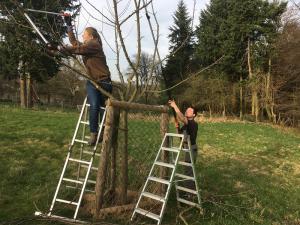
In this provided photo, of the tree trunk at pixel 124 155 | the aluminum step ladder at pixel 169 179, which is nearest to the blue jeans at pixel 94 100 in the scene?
the tree trunk at pixel 124 155

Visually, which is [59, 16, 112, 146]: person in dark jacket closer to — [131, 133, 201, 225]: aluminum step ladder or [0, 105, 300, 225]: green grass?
[131, 133, 201, 225]: aluminum step ladder

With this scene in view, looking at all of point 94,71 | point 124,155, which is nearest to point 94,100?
point 94,71

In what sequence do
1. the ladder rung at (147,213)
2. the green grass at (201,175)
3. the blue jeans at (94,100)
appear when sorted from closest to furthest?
the ladder rung at (147,213), the blue jeans at (94,100), the green grass at (201,175)

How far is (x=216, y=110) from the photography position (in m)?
50.0

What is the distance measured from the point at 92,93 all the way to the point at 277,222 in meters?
4.50

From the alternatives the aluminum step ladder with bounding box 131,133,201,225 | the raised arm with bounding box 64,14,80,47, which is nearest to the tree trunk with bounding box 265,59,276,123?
the aluminum step ladder with bounding box 131,133,201,225

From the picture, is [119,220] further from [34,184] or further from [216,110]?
[216,110]

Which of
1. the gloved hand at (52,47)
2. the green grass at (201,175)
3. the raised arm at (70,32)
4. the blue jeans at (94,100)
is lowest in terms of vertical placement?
the green grass at (201,175)

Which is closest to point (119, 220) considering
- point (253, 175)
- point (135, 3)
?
point (135, 3)

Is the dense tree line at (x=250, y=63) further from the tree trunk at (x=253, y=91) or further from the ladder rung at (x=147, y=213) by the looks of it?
the ladder rung at (x=147, y=213)

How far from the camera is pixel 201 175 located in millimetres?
12289

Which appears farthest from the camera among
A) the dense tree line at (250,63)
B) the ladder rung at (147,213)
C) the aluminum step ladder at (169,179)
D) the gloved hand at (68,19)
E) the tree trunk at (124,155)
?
the dense tree line at (250,63)

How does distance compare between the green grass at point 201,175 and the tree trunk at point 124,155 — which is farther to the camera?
the green grass at point 201,175

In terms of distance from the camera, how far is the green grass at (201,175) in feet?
28.3
